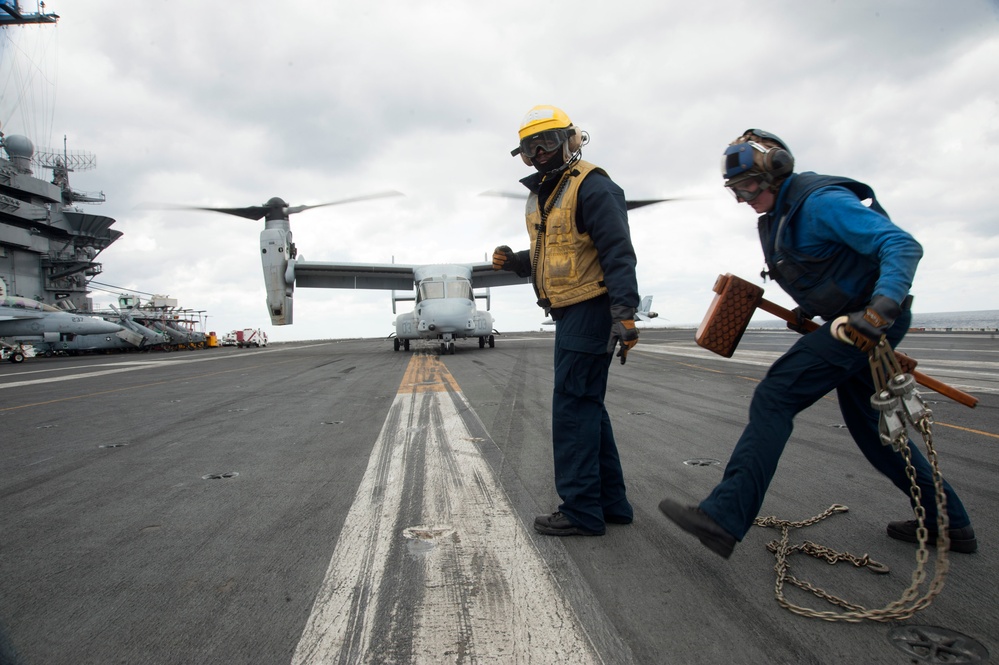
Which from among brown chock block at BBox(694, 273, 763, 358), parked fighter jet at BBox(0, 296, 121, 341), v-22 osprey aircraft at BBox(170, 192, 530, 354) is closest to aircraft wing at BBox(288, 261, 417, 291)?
v-22 osprey aircraft at BBox(170, 192, 530, 354)

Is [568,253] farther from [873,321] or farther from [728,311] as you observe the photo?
[873,321]

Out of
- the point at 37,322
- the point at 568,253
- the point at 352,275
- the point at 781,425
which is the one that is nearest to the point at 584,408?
the point at 568,253

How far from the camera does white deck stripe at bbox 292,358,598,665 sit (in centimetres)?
160

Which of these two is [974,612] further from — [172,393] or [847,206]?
[172,393]

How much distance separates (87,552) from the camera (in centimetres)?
239

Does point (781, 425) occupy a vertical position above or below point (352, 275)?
below

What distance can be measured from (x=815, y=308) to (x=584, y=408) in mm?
1127

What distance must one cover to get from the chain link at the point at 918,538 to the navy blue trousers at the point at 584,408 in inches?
29.9

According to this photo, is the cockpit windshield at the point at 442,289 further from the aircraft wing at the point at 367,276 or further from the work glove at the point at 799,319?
the work glove at the point at 799,319

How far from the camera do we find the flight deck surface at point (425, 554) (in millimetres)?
1647

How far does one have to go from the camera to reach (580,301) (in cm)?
270

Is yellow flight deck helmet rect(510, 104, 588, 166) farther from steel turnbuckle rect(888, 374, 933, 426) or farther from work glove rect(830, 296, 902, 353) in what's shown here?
steel turnbuckle rect(888, 374, 933, 426)

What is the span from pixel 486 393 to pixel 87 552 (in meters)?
5.76

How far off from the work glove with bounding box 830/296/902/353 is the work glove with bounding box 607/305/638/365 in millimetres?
843
